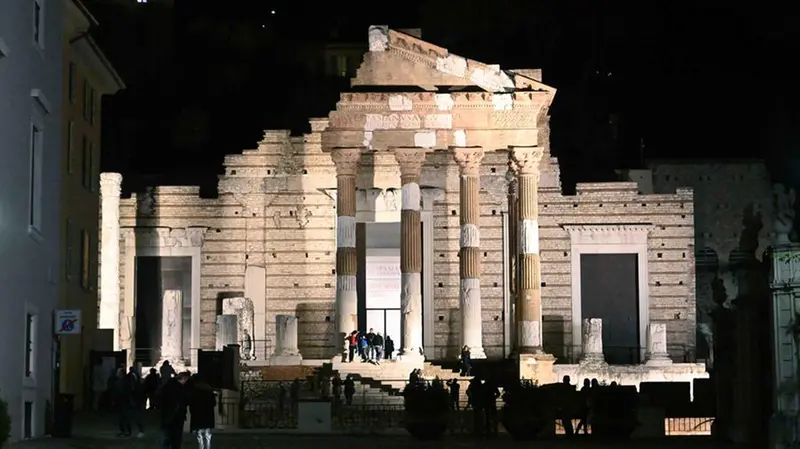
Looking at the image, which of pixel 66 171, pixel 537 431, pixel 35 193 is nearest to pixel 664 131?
pixel 66 171

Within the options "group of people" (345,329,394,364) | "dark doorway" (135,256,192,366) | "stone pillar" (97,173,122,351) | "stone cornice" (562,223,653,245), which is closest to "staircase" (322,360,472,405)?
"group of people" (345,329,394,364)

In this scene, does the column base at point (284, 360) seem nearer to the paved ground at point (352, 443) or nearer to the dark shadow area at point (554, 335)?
the dark shadow area at point (554, 335)

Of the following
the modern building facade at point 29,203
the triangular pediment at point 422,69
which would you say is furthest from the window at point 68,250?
the triangular pediment at point 422,69

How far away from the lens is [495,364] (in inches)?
1932

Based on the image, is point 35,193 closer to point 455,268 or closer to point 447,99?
point 447,99

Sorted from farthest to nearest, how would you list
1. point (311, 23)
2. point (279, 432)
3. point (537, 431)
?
point (311, 23)
point (279, 432)
point (537, 431)

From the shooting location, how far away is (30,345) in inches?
1197

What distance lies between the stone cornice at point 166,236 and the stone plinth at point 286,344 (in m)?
7.78

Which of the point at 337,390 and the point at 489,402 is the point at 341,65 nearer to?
the point at 337,390

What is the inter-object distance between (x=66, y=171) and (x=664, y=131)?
34.2m

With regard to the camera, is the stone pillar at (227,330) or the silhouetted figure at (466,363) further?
the silhouetted figure at (466,363)

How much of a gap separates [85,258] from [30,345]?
16.6 m

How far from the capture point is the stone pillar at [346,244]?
162 feet

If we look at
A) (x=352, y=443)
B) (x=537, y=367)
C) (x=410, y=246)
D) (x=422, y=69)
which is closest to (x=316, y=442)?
(x=352, y=443)
